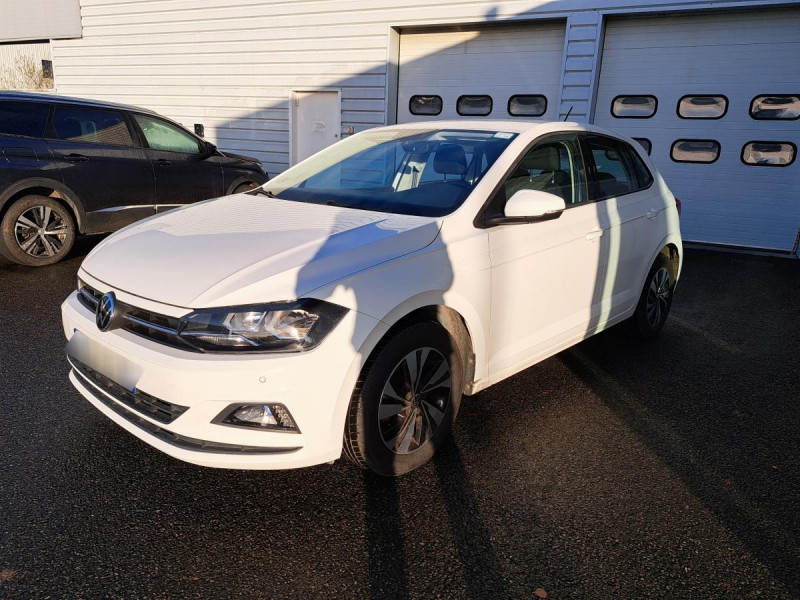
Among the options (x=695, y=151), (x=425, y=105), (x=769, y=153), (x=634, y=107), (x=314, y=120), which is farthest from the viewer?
(x=314, y=120)

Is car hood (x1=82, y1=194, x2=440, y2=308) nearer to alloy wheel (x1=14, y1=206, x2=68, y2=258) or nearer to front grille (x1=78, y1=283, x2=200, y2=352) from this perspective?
front grille (x1=78, y1=283, x2=200, y2=352)

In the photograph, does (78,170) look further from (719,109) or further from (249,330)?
(719,109)

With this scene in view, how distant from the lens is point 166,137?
6.82 m

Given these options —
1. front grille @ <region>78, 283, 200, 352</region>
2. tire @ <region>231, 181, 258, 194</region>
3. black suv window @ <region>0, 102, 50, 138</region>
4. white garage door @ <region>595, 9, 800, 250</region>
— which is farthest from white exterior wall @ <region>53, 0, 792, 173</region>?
front grille @ <region>78, 283, 200, 352</region>

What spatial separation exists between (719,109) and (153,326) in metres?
8.24

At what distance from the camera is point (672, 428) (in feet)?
10.6

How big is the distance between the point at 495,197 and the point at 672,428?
63.2 inches

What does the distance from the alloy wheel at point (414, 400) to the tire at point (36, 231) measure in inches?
195

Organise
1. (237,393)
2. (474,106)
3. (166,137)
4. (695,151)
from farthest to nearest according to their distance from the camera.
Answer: (474,106) → (695,151) → (166,137) → (237,393)

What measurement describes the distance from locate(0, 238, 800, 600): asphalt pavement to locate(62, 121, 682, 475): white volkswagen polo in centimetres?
30

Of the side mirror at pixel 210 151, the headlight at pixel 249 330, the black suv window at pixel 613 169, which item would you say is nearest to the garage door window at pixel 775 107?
the black suv window at pixel 613 169

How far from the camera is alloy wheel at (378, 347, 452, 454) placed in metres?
2.47

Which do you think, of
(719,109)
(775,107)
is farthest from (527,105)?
(775,107)

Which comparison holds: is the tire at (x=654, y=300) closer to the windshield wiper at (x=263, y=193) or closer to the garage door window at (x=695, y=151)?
the windshield wiper at (x=263, y=193)
